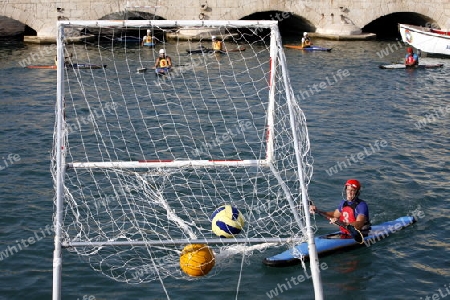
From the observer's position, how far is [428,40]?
3622 cm

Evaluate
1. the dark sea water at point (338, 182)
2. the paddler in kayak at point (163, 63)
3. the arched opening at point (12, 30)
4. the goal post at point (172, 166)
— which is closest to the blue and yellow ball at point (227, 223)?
the goal post at point (172, 166)

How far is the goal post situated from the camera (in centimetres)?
1081

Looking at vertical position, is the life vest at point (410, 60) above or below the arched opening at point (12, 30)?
below

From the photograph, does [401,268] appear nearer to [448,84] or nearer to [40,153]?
[40,153]

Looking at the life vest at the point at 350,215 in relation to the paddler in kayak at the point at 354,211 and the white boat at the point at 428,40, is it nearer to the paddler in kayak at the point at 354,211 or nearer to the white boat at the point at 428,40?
the paddler in kayak at the point at 354,211

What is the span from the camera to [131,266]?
12695 millimetres

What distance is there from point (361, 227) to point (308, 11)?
30.8 metres

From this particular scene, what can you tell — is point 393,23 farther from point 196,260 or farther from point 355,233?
point 196,260

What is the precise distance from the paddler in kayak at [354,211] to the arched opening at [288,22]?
101 feet

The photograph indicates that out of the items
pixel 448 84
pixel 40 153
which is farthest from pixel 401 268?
pixel 448 84

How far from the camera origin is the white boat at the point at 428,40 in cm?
3569

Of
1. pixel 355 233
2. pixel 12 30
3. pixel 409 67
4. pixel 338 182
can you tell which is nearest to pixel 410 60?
pixel 409 67

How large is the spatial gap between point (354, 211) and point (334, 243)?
767 mm

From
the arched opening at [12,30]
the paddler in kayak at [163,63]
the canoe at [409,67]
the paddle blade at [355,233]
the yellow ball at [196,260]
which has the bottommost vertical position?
the paddle blade at [355,233]
